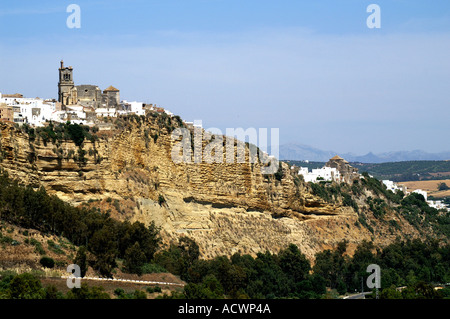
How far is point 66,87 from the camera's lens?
5591 centimetres

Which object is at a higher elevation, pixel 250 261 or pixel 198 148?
pixel 198 148

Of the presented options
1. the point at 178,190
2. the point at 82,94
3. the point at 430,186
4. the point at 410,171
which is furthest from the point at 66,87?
the point at 410,171

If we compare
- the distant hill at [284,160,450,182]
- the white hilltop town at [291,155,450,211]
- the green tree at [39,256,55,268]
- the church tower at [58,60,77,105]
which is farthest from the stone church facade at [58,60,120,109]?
the distant hill at [284,160,450,182]

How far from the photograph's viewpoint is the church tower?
55259 millimetres

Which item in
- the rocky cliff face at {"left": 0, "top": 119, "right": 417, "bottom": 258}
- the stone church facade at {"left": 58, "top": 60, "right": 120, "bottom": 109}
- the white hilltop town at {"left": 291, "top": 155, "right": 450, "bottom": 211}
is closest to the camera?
the rocky cliff face at {"left": 0, "top": 119, "right": 417, "bottom": 258}

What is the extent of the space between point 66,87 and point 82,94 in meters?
1.19

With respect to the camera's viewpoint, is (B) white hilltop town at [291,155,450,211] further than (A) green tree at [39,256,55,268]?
Yes

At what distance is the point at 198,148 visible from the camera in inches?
2127

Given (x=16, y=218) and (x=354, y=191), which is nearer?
(x=16, y=218)

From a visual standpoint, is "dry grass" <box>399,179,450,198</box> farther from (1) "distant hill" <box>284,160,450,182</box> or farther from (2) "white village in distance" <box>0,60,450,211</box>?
(2) "white village in distance" <box>0,60,450,211</box>

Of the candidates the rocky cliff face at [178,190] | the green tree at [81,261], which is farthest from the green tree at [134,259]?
the rocky cliff face at [178,190]

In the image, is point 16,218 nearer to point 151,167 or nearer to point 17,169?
point 17,169
